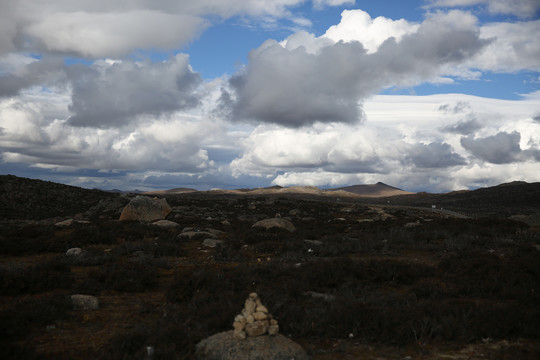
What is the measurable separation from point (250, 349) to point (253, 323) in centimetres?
37

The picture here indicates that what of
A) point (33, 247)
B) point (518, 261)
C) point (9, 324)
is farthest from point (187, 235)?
point (518, 261)

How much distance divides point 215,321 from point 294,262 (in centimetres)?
650

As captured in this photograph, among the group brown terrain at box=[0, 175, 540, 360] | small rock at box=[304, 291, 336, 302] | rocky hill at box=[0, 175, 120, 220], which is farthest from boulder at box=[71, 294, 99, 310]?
rocky hill at box=[0, 175, 120, 220]

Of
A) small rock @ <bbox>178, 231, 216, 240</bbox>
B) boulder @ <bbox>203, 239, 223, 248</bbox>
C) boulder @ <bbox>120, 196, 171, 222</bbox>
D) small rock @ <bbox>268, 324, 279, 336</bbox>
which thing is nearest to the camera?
small rock @ <bbox>268, 324, 279, 336</bbox>

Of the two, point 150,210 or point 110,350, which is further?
point 150,210

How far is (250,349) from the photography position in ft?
16.9

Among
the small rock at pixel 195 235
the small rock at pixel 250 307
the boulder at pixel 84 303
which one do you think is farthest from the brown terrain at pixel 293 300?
the small rock at pixel 195 235

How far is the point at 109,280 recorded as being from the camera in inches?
379

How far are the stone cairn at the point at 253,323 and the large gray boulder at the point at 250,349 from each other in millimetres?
76

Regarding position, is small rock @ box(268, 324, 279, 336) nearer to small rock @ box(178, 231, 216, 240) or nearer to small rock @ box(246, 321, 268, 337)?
small rock @ box(246, 321, 268, 337)

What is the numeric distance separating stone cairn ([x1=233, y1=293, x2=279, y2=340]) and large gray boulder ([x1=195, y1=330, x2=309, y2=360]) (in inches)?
3.0

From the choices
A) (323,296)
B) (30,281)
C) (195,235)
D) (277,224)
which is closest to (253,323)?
(323,296)

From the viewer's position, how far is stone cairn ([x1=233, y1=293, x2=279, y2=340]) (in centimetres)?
538

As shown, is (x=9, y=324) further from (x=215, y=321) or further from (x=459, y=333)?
(x=459, y=333)
